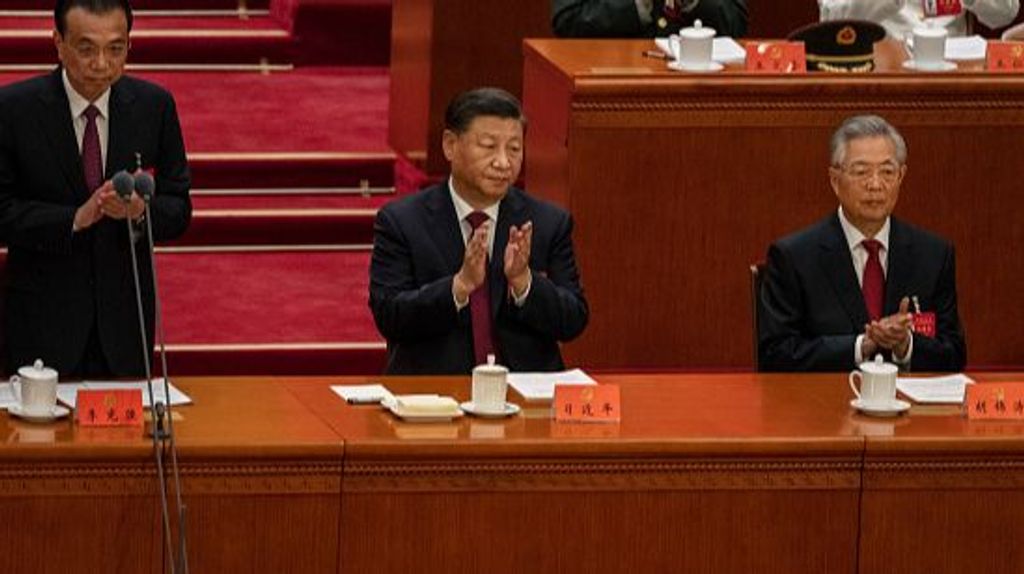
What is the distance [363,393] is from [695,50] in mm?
2147

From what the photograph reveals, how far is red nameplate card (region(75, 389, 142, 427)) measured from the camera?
5.20m

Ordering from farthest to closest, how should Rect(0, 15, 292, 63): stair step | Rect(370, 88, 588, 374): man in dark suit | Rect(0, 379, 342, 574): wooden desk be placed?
1. Rect(0, 15, 292, 63): stair step
2. Rect(370, 88, 588, 374): man in dark suit
3. Rect(0, 379, 342, 574): wooden desk

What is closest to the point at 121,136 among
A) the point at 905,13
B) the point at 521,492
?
the point at 521,492

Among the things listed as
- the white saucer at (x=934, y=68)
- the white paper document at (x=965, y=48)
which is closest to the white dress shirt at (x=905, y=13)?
the white paper document at (x=965, y=48)

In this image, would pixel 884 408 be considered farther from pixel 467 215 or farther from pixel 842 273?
pixel 467 215

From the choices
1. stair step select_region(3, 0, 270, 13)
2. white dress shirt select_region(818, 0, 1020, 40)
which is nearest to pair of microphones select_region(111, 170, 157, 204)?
white dress shirt select_region(818, 0, 1020, 40)

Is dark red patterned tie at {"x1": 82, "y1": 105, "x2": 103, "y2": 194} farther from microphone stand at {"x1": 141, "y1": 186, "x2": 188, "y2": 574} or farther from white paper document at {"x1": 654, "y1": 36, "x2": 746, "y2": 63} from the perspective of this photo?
white paper document at {"x1": 654, "y1": 36, "x2": 746, "y2": 63}

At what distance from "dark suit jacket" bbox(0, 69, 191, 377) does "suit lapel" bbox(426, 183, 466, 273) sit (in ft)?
1.85

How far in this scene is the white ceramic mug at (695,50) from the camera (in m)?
7.38

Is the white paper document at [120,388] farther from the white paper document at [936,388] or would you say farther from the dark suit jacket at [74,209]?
the white paper document at [936,388]

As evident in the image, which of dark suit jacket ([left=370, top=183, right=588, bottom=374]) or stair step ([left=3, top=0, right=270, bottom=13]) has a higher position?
stair step ([left=3, top=0, right=270, bottom=13])

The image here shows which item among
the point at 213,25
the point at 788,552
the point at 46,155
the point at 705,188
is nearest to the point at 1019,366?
the point at 705,188

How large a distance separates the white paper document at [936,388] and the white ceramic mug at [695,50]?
1638 millimetres

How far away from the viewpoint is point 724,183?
734cm
